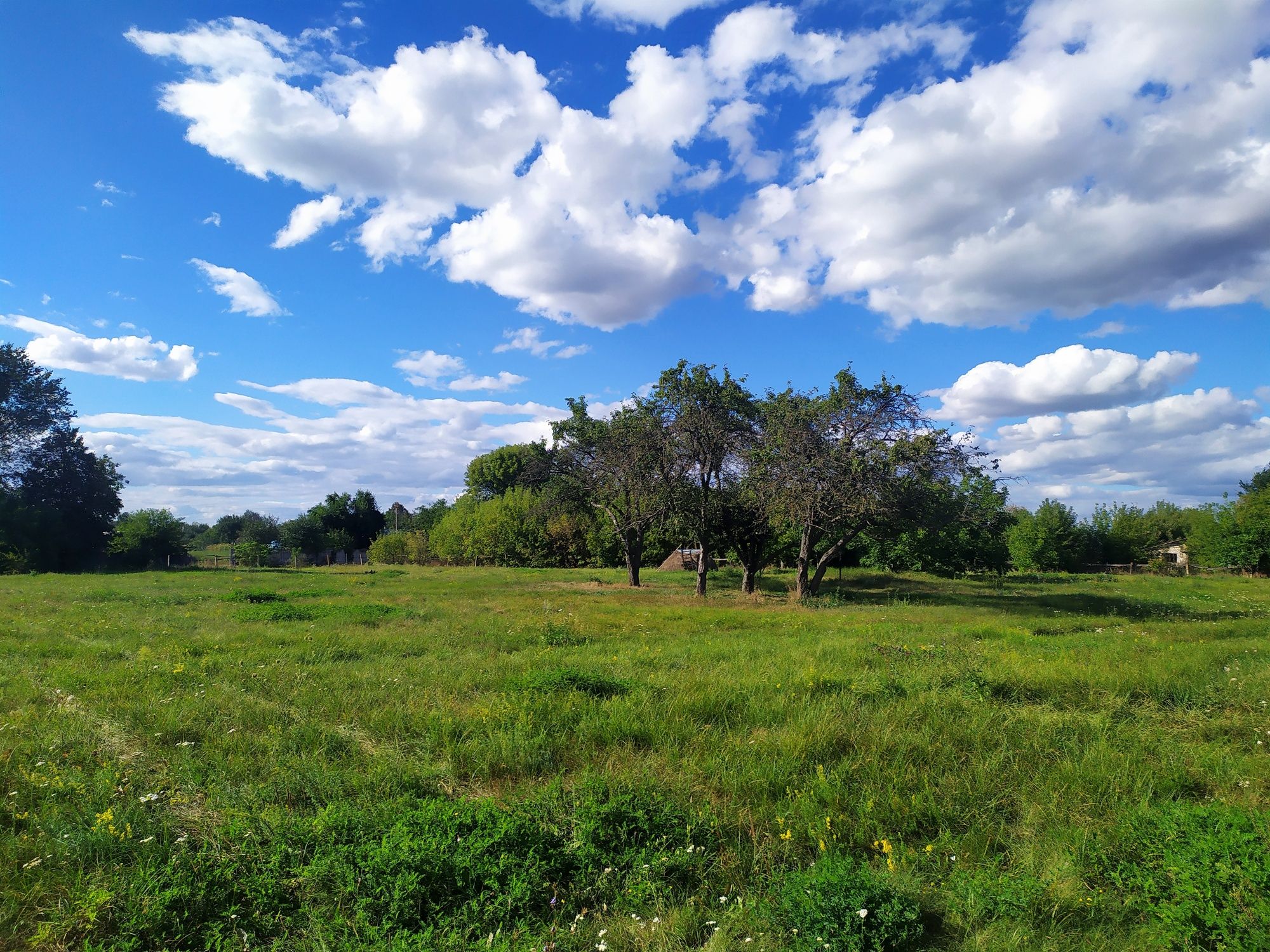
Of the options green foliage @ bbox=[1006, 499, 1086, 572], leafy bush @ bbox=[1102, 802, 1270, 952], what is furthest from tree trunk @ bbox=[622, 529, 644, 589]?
green foliage @ bbox=[1006, 499, 1086, 572]

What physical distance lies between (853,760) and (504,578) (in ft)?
102

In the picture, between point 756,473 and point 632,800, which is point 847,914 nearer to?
point 632,800

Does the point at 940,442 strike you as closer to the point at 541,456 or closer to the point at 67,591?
the point at 541,456

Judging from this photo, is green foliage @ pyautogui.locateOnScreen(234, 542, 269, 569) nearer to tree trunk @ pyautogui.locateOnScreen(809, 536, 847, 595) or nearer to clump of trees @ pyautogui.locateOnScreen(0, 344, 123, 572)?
clump of trees @ pyautogui.locateOnScreen(0, 344, 123, 572)

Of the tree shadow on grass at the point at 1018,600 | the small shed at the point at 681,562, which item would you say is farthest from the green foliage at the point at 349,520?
the tree shadow on grass at the point at 1018,600

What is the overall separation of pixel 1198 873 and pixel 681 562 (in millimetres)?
43424

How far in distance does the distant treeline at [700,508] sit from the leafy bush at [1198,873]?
16.9 m

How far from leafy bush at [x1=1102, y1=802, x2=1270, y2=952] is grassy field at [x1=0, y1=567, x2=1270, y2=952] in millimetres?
17

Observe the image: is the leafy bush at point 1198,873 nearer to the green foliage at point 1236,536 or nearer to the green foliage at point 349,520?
the green foliage at point 1236,536

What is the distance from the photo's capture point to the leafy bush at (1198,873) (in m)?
3.20

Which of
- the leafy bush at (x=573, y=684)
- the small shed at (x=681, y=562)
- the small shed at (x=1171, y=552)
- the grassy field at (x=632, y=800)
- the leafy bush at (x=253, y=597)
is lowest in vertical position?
the leafy bush at (x=253, y=597)

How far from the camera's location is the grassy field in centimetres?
341

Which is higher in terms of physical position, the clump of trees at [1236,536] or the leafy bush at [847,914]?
the clump of trees at [1236,536]

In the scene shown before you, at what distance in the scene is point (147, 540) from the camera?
51.1 m
